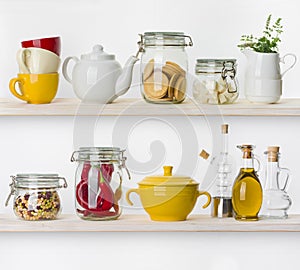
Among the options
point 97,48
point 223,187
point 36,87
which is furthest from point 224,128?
point 36,87

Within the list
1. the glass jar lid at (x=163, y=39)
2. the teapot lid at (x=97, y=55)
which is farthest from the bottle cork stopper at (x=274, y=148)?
the teapot lid at (x=97, y=55)

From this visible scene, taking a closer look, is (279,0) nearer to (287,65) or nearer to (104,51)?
(287,65)

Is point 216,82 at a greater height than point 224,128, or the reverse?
point 216,82

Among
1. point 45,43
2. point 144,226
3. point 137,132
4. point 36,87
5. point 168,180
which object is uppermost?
point 45,43

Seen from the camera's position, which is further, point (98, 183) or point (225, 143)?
point (225, 143)

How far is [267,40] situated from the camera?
1794 mm

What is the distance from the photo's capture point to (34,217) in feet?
5.79

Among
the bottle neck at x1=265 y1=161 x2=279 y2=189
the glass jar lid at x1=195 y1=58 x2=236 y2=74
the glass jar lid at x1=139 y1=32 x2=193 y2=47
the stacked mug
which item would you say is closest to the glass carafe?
the bottle neck at x1=265 y1=161 x2=279 y2=189

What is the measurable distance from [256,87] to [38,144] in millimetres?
585

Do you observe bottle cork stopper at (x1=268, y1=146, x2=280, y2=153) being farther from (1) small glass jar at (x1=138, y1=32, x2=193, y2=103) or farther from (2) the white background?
(1) small glass jar at (x1=138, y1=32, x2=193, y2=103)

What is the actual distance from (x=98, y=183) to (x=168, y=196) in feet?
0.56

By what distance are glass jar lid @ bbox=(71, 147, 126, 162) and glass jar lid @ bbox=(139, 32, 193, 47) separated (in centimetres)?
27

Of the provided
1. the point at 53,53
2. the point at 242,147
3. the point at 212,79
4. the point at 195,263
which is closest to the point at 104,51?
the point at 53,53

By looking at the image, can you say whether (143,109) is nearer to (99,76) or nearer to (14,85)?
(99,76)
